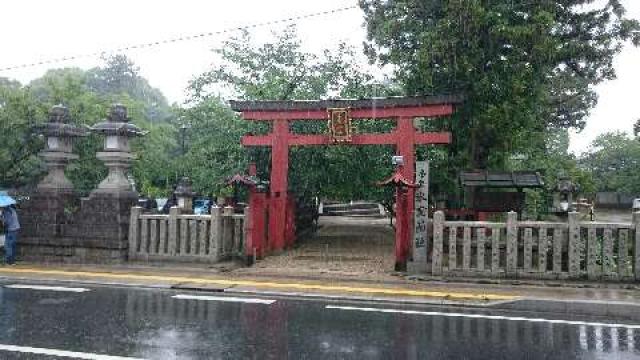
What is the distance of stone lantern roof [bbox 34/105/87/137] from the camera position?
1387 cm

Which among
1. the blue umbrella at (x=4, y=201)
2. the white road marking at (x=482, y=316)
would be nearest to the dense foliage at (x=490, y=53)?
the white road marking at (x=482, y=316)

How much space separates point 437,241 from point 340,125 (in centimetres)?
423

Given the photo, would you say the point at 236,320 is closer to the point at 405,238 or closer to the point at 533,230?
the point at 405,238

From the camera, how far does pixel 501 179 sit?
13.1 m

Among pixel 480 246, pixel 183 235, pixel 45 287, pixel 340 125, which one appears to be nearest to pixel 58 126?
pixel 183 235

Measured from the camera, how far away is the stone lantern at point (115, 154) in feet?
44.5

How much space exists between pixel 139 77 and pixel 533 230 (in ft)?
224

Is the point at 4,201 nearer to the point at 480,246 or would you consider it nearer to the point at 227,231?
the point at 227,231

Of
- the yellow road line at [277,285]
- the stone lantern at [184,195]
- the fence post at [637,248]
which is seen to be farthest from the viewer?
the stone lantern at [184,195]

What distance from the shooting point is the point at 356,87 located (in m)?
18.8

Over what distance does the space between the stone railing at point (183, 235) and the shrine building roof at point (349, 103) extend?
322cm

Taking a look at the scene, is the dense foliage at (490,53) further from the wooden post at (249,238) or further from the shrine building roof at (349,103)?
the wooden post at (249,238)

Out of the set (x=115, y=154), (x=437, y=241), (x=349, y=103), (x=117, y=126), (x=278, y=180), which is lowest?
(x=437, y=241)

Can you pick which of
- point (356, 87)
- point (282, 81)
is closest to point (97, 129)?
point (282, 81)
